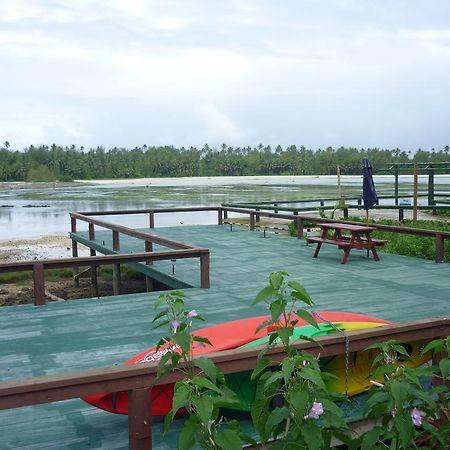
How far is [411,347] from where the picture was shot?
12.3ft

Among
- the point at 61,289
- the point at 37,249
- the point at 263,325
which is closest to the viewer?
the point at 263,325

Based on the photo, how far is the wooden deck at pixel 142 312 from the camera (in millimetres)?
3324

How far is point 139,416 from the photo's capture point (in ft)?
8.40

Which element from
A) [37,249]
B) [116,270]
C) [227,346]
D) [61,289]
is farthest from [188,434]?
[37,249]

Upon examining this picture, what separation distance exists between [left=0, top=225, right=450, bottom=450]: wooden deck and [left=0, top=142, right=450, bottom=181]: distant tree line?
346ft

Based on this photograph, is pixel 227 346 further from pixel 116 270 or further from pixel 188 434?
pixel 116 270

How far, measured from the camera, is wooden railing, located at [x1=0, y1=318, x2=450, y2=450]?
7.66ft

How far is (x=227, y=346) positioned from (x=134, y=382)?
967 millimetres

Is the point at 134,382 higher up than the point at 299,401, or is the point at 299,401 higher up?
the point at 299,401

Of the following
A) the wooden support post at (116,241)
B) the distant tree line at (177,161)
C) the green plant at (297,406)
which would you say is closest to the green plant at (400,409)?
the green plant at (297,406)

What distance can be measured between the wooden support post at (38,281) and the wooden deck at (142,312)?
84 mm

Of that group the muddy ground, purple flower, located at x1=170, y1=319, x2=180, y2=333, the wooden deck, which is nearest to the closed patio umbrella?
the wooden deck

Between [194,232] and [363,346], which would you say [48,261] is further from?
[194,232]

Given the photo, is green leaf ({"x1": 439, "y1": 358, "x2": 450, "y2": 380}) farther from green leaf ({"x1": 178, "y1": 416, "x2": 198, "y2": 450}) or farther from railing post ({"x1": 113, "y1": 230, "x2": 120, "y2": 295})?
railing post ({"x1": 113, "y1": 230, "x2": 120, "y2": 295})
